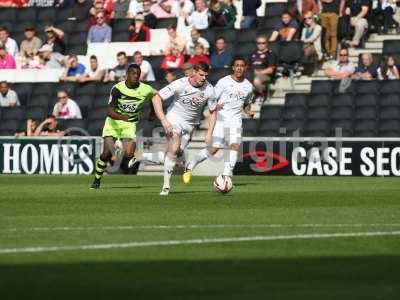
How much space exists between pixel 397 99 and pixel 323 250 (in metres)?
18.4

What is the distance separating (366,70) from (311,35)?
6.21 feet

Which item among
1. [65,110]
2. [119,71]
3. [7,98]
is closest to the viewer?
[65,110]

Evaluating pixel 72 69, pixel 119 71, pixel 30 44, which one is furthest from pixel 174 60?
pixel 30 44

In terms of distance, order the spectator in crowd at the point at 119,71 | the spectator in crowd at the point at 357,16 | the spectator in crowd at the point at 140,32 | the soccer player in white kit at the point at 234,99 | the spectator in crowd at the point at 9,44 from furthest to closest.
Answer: the spectator in crowd at the point at 9,44 → the spectator in crowd at the point at 140,32 → the spectator in crowd at the point at 119,71 → the spectator in crowd at the point at 357,16 → the soccer player in white kit at the point at 234,99

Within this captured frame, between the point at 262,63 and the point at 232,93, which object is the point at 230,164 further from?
the point at 262,63

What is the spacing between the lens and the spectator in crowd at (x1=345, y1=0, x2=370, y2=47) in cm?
3031

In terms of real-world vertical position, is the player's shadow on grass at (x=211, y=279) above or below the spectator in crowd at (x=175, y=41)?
below

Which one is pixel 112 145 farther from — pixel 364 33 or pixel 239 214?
pixel 364 33

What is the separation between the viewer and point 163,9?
33.8 metres

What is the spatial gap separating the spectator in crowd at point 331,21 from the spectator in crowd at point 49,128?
6.49 m

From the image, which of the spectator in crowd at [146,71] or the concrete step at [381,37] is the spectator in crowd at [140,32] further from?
the concrete step at [381,37]

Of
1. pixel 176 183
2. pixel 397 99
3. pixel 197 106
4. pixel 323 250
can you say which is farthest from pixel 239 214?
pixel 397 99

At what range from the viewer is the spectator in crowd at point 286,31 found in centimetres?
3072

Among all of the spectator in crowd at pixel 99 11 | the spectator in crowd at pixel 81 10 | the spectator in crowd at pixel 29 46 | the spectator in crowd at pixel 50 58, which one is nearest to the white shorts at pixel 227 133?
the spectator in crowd at pixel 99 11
